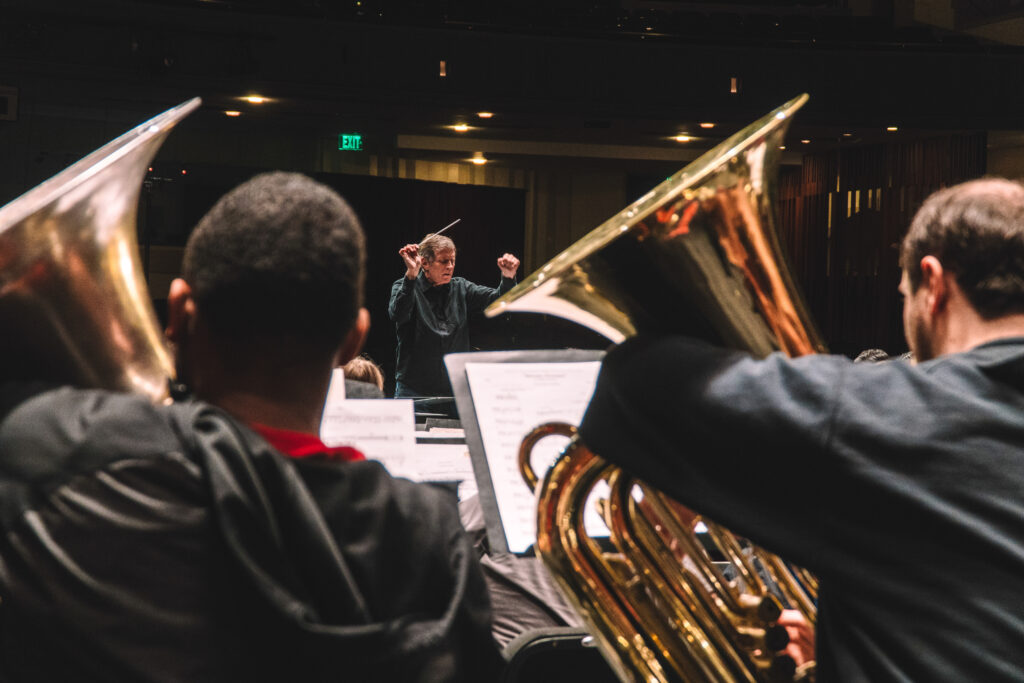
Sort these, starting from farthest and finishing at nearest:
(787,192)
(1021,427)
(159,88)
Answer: (787,192) → (159,88) → (1021,427)

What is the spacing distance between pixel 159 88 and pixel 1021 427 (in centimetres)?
753

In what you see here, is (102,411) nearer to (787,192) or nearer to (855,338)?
(855,338)

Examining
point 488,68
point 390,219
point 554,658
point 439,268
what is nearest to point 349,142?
point 390,219

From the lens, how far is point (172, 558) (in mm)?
774

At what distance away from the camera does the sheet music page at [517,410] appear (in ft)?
5.00

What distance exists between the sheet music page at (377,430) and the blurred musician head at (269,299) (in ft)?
2.00

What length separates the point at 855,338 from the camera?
32.5 feet

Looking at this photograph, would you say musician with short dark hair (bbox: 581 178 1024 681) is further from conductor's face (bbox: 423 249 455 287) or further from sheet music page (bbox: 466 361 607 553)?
conductor's face (bbox: 423 249 455 287)

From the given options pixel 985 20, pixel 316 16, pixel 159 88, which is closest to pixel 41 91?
pixel 159 88

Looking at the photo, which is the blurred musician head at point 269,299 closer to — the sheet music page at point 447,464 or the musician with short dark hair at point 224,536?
the musician with short dark hair at point 224,536

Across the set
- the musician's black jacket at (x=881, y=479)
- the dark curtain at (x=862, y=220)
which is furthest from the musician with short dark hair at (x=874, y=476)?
the dark curtain at (x=862, y=220)

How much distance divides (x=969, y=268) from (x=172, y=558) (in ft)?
2.98

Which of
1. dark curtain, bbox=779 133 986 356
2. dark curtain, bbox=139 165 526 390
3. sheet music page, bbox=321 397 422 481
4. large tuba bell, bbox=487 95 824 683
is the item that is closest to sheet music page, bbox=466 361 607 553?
sheet music page, bbox=321 397 422 481

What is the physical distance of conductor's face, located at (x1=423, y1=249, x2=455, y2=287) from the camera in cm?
523
